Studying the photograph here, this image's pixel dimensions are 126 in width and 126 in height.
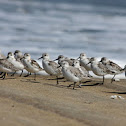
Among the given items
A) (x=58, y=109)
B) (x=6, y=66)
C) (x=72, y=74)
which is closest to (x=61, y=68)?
(x=72, y=74)

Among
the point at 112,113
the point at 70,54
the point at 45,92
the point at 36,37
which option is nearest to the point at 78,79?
the point at 45,92

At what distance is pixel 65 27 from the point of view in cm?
2419

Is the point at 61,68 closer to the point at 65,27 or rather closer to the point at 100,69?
the point at 100,69

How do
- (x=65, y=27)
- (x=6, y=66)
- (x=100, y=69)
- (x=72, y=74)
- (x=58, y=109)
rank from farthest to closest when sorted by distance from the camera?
(x=65, y=27), (x=100, y=69), (x=6, y=66), (x=72, y=74), (x=58, y=109)

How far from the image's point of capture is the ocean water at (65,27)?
62.0 ft

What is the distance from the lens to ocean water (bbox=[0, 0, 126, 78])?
1891 cm

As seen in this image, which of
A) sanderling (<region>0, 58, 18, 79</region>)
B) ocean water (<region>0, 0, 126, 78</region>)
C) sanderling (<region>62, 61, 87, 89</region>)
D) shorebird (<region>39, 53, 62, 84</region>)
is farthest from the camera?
ocean water (<region>0, 0, 126, 78</region>)

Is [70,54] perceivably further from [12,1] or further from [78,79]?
[12,1]

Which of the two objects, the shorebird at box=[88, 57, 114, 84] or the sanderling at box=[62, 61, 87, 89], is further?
the shorebird at box=[88, 57, 114, 84]

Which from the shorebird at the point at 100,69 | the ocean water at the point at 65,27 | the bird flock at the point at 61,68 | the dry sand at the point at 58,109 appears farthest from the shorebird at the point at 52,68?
the ocean water at the point at 65,27

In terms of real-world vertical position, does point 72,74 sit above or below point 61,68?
below

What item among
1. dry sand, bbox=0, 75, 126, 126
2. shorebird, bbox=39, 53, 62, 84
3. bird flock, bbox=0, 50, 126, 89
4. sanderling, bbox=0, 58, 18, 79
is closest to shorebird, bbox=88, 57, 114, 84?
bird flock, bbox=0, 50, 126, 89

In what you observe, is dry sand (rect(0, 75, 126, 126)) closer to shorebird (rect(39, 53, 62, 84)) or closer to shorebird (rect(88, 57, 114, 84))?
shorebird (rect(39, 53, 62, 84))

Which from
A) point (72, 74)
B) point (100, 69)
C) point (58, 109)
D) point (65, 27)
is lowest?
point (58, 109)
